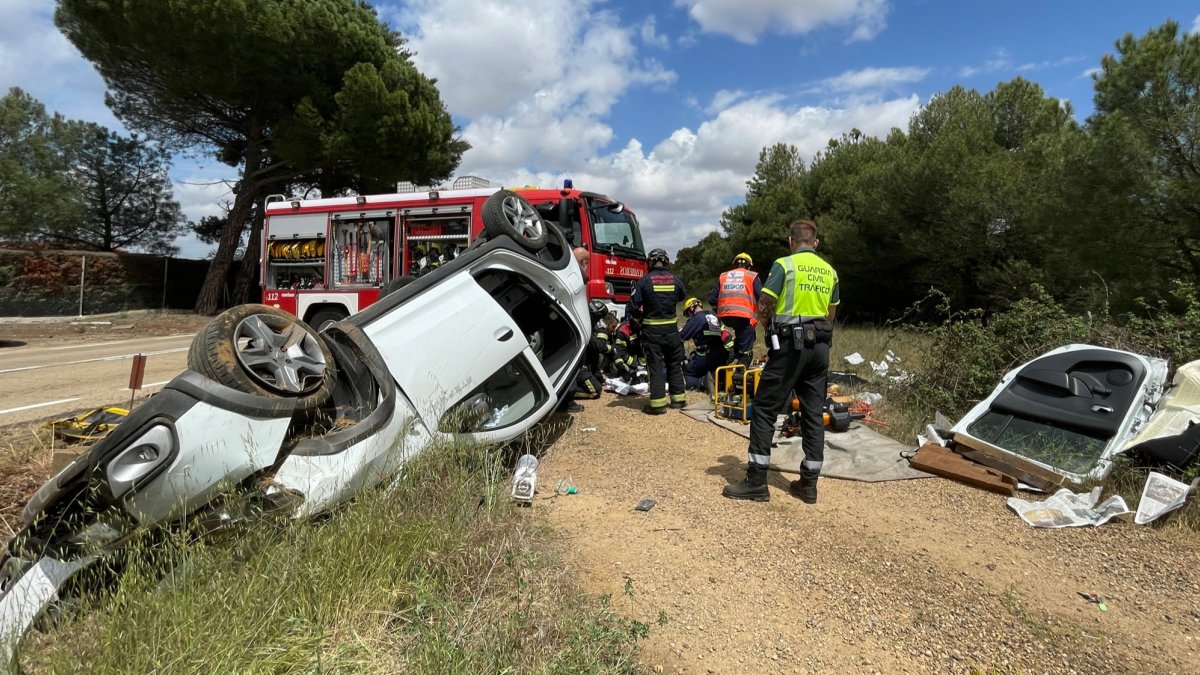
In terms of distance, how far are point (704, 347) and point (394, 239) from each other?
4.76 meters

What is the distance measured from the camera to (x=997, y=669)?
221 cm

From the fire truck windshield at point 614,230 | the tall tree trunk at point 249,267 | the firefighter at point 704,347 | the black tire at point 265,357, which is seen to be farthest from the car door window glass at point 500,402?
the tall tree trunk at point 249,267

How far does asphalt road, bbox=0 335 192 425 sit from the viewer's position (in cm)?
570

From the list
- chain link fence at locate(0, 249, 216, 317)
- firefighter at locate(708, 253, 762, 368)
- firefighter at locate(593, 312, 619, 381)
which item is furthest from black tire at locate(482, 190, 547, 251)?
chain link fence at locate(0, 249, 216, 317)

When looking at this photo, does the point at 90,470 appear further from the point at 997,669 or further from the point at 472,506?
the point at 997,669

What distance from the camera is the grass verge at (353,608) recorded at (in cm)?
177

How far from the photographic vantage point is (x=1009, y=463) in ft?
13.5

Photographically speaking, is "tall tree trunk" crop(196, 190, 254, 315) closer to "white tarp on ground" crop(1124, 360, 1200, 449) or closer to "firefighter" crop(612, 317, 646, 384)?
"firefighter" crop(612, 317, 646, 384)

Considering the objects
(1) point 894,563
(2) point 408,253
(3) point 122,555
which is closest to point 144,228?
(2) point 408,253

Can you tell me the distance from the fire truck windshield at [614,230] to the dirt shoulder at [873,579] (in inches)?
197

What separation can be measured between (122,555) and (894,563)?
324 centimetres

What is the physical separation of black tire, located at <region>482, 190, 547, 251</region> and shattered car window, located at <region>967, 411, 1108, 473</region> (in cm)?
353

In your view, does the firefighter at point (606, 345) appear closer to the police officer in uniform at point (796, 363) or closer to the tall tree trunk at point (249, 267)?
the police officer in uniform at point (796, 363)

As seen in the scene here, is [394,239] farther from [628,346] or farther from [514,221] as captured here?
[514,221]
